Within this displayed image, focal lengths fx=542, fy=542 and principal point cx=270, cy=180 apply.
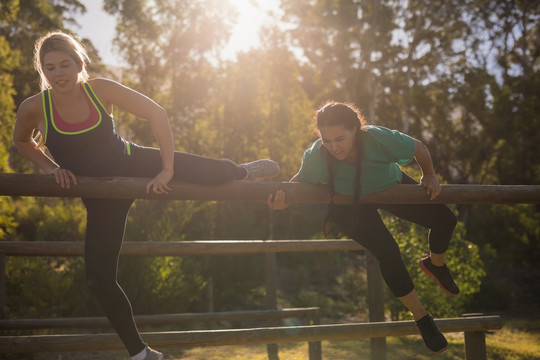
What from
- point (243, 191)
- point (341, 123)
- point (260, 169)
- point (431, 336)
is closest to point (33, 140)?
point (243, 191)

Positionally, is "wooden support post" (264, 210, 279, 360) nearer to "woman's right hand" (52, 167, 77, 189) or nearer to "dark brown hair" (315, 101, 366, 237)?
"dark brown hair" (315, 101, 366, 237)

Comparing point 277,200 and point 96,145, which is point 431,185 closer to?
point 277,200

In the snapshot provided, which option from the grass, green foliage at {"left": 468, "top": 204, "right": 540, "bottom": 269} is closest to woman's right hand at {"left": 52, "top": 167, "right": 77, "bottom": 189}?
the grass

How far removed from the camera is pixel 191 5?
23.8 metres

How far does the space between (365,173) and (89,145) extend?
63.6 inches

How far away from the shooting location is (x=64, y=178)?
9.25 ft

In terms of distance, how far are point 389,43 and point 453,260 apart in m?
19.7

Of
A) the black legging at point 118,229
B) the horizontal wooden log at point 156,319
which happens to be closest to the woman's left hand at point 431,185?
the black legging at point 118,229

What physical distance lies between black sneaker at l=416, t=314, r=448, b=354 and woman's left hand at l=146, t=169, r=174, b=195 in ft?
5.90

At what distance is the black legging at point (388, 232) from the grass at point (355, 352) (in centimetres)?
322

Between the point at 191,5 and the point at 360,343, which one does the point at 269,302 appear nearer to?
the point at 360,343

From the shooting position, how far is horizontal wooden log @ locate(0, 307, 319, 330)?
4851mm

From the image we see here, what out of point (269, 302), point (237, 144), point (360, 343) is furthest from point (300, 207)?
point (269, 302)

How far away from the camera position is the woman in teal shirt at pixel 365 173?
3.25 meters
